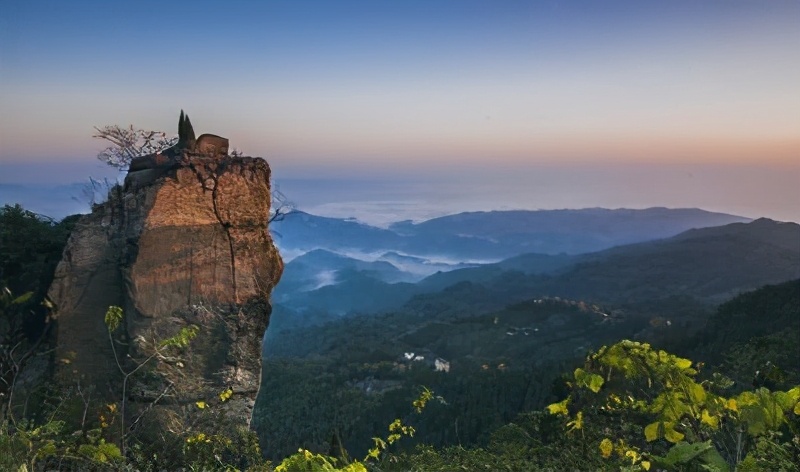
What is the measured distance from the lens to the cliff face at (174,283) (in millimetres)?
12234

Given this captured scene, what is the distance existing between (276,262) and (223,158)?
2.95m

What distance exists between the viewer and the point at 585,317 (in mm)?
138375

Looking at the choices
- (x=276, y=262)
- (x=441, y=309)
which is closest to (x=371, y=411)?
(x=276, y=262)

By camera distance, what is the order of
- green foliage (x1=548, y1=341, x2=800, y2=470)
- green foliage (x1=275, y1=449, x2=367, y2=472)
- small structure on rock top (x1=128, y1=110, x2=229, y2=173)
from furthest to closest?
small structure on rock top (x1=128, y1=110, x2=229, y2=173) → green foliage (x1=275, y1=449, x2=367, y2=472) → green foliage (x1=548, y1=341, x2=800, y2=470)

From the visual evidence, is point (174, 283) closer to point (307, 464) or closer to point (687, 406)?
point (307, 464)

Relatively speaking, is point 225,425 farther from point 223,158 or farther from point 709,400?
point 709,400

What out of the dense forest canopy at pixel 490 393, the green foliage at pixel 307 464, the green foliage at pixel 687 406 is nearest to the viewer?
the green foliage at pixel 687 406

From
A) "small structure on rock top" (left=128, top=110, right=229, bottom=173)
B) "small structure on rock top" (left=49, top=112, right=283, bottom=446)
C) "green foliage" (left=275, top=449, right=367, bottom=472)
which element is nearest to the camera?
"green foliage" (left=275, top=449, right=367, bottom=472)

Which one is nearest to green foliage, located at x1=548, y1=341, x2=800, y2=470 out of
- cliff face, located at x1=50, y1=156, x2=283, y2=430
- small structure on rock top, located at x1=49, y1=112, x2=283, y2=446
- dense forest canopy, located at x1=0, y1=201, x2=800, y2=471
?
dense forest canopy, located at x1=0, y1=201, x2=800, y2=471

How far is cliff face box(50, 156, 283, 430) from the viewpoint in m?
12.2

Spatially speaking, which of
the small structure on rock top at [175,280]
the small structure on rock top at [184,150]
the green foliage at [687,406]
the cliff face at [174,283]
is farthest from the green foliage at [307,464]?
the small structure on rock top at [184,150]

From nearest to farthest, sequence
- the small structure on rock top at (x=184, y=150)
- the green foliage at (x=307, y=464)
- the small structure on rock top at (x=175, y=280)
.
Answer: the green foliage at (x=307, y=464) → the small structure on rock top at (x=175, y=280) → the small structure on rock top at (x=184, y=150)

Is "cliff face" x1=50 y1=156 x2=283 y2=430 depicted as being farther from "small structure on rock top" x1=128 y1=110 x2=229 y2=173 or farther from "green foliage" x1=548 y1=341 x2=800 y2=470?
"green foliage" x1=548 y1=341 x2=800 y2=470

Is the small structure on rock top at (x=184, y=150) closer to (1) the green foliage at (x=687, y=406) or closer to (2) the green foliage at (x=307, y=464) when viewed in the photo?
(2) the green foliage at (x=307, y=464)
